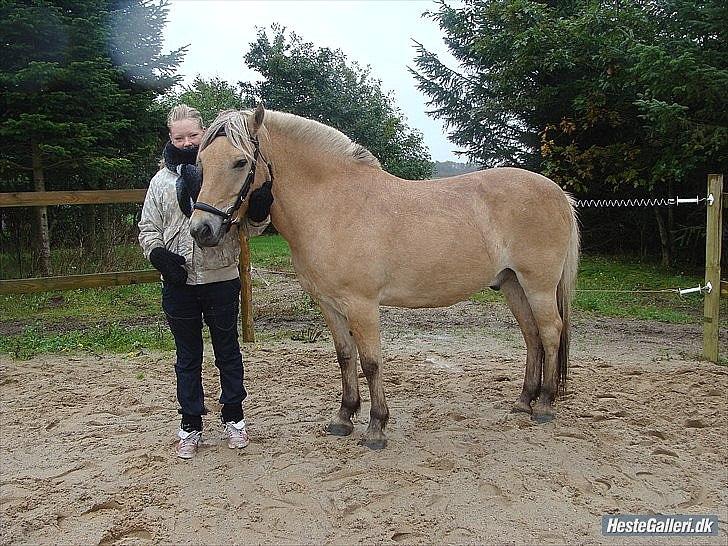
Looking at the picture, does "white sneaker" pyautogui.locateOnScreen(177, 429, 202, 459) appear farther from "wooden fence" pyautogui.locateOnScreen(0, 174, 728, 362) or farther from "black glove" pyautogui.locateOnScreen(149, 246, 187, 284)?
"wooden fence" pyautogui.locateOnScreen(0, 174, 728, 362)

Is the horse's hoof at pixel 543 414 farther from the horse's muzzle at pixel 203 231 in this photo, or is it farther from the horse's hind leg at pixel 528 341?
the horse's muzzle at pixel 203 231

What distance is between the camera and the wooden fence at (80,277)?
17.4 feet

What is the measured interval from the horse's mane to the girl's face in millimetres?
176

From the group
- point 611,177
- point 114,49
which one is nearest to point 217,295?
point 114,49

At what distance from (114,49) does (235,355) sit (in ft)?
25.4

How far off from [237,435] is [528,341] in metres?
2.10

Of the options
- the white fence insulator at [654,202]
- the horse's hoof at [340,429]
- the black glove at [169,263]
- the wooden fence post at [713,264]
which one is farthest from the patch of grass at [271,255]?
the black glove at [169,263]

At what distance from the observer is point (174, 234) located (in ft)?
10.4

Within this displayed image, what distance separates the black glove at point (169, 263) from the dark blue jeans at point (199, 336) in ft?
0.44

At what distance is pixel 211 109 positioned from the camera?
25375mm

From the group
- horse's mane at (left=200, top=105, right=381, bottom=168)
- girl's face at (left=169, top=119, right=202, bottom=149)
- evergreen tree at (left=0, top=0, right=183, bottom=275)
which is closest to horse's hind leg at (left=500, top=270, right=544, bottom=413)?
horse's mane at (left=200, top=105, right=381, bottom=168)

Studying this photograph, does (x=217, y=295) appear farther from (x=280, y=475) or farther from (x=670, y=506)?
(x=670, y=506)

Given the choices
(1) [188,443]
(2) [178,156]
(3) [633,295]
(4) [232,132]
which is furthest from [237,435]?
(3) [633,295]

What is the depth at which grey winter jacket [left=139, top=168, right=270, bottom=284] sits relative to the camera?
3.14 metres
